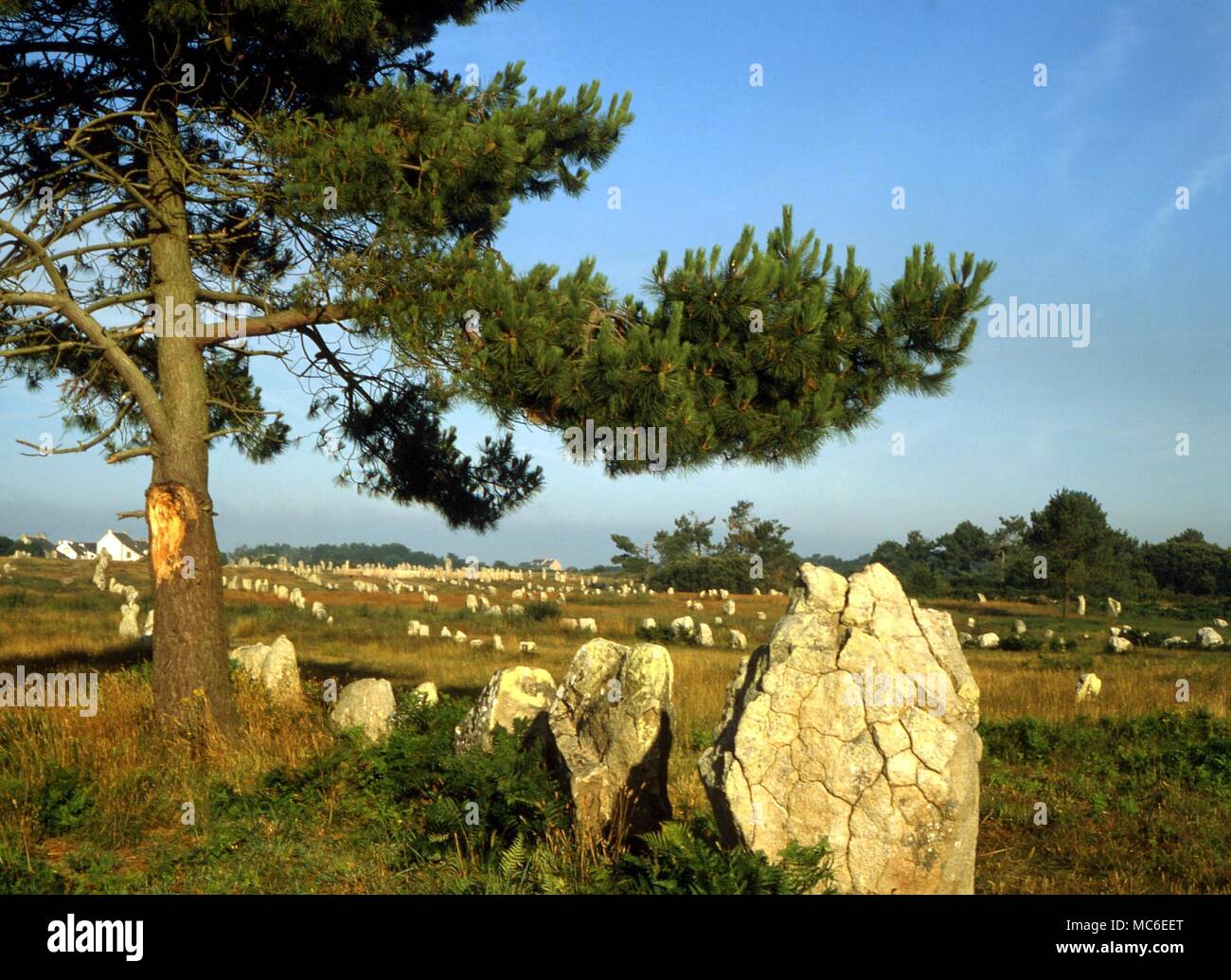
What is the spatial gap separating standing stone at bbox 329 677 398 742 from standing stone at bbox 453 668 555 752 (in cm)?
229

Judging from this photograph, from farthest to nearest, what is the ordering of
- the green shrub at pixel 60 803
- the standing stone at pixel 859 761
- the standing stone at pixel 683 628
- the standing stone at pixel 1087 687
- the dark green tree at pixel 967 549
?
the dark green tree at pixel 967 549, the standing stone at pixel 683 628, the standing stone at pixel 1087 687, the green shrub at pixel 60 803, the standing stone at pixel 859 761

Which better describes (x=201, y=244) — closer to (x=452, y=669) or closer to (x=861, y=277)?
(x=861, y=277)

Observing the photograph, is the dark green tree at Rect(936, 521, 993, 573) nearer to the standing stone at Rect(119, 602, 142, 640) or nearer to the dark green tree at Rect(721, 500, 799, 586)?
the dark green tree at Rect(721, 500, 799, 586)

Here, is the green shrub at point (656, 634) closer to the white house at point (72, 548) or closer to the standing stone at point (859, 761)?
the standing stone at point (859, 761)

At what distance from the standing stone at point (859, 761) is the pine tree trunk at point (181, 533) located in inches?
270

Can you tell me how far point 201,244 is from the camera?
39.8ft

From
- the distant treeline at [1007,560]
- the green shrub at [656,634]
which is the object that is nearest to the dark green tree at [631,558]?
the distant treeline at [1007,560]

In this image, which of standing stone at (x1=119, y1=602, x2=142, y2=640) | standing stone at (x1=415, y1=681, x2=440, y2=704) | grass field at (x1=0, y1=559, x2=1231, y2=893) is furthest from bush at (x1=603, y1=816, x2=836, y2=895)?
standing stone at (x1=119, y1=602, x2=142, y2=640)

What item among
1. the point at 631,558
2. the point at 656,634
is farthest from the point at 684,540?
the point at 656,634

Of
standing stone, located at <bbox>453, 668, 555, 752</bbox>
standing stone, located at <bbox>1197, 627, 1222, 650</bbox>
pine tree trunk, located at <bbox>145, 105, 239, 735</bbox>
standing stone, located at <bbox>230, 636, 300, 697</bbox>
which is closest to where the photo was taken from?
standing stone, located at <bbox>453, 668, 555, 752</bbox>

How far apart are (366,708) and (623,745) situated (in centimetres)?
496

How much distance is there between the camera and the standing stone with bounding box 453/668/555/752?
8.19 meters

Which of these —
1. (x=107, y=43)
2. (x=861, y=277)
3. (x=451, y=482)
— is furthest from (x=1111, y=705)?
(x=107, y=43)

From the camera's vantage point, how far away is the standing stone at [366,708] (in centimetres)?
1052
